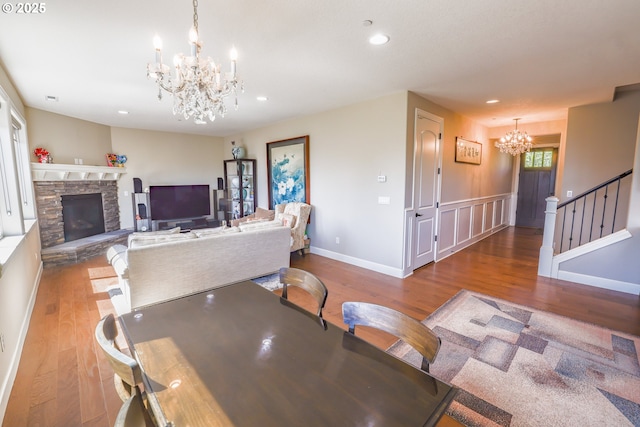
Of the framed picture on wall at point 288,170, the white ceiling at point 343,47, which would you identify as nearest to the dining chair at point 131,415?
the white ceiling at point 343,47

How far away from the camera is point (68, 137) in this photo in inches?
199

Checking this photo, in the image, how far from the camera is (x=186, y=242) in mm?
3062

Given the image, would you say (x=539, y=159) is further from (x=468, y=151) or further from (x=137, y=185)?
(x=137, y=185)

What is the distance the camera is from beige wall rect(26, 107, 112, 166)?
4.58m

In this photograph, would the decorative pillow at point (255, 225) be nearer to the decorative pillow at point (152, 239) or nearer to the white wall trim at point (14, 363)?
the decorative pillow at point (152, 239)

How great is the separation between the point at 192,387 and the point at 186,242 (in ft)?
7.70

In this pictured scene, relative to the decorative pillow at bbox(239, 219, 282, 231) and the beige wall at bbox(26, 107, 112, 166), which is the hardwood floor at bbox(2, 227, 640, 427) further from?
the beige wall at bbox(26, 107, 112, 166)

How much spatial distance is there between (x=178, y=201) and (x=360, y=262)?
464 cm

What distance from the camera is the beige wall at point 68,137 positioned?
4.58 meters

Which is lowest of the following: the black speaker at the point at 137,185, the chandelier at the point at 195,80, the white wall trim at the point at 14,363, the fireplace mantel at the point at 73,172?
the white wall trim at the point at 14,363

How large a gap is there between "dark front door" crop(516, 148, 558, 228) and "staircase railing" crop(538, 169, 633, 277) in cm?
321

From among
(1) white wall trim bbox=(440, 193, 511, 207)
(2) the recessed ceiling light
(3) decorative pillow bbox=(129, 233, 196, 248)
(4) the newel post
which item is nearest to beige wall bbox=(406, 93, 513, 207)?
(1) white wall trim bbox=(440, 193, 511, 207)

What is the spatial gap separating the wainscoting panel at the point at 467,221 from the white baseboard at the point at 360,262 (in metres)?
1.17

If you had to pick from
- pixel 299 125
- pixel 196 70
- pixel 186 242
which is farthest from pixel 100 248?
pixel 196 70
